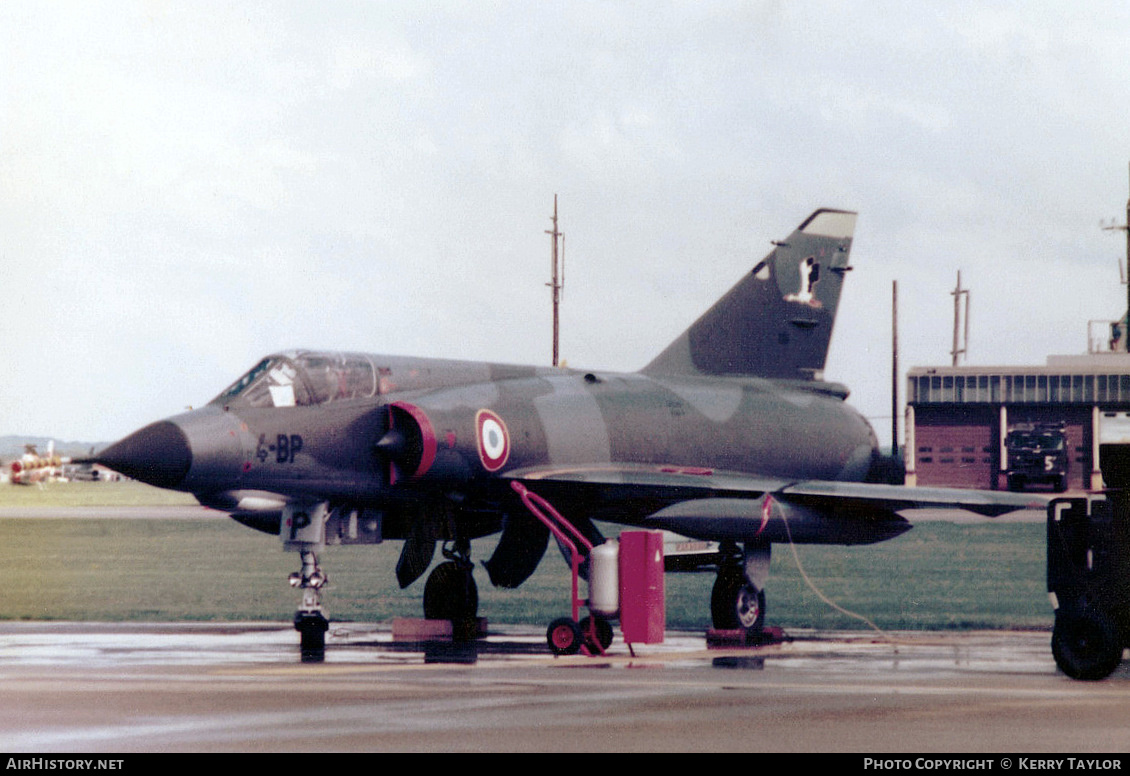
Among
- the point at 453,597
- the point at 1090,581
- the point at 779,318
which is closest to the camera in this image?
the point at 1090,581

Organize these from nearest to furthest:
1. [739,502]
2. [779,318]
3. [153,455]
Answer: [153,455]
[739,502]
[779,318]

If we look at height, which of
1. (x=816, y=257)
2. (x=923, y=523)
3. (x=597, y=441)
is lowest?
(x=923, y=523)

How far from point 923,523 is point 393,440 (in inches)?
1519

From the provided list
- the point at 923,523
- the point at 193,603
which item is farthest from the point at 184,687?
the point at 923,523

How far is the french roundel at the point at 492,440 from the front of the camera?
1933 cm

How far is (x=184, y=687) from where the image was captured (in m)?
13.4

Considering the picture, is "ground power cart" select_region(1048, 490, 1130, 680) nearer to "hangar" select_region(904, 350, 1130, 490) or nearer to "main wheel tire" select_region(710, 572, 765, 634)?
"main wheel tire" select_region(710, 572, 765, 634)

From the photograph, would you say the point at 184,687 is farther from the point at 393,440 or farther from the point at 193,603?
the point at 193,603

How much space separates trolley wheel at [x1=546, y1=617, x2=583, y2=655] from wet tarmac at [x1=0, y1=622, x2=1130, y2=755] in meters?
0.21

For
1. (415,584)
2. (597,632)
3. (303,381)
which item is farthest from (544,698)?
(415,584)

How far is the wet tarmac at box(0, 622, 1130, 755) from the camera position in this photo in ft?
33.8

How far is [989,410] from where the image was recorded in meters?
82.3

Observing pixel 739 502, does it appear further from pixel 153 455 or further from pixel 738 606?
pixel 153 455

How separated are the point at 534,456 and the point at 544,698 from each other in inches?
299
